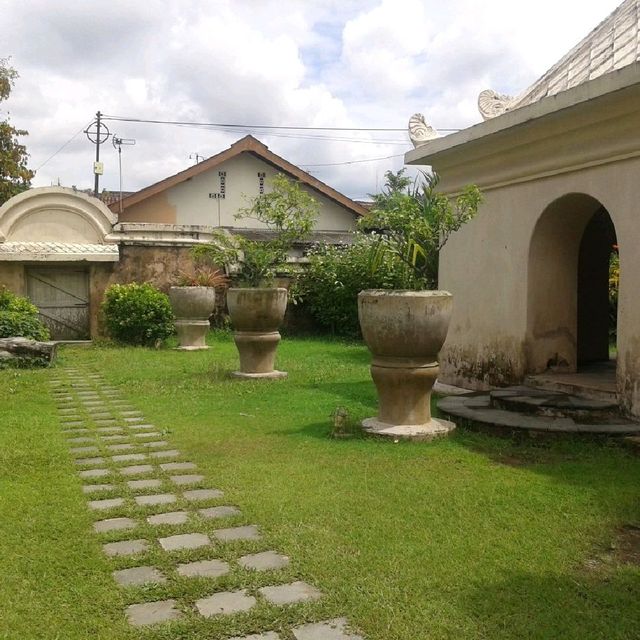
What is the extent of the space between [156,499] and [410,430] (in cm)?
241

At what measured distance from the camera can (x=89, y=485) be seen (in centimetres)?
502

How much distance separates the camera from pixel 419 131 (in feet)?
30.3

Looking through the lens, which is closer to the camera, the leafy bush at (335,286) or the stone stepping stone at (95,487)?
the stone stepping stone at (95,487)

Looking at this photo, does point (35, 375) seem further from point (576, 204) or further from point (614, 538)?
point (614, 538)

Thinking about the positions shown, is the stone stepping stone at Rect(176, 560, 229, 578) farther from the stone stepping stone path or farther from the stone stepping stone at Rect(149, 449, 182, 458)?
the stone stepping stone at Rect(149, 449, 182, 458)

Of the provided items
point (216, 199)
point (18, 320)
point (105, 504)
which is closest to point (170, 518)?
point (105, 504)

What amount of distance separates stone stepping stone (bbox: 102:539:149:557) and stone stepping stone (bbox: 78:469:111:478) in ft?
4.74

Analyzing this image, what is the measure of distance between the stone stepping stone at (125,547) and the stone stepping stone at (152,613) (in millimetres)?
600

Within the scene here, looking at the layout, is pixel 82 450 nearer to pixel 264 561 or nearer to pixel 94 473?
pixel 94 473

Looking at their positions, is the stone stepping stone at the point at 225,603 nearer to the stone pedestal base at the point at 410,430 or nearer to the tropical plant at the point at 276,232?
the stone pedestal base at the point at 410,430

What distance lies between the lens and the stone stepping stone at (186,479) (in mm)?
5062

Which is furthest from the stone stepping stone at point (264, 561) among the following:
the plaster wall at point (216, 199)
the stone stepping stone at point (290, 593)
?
the plaster wall at point (216, 199)

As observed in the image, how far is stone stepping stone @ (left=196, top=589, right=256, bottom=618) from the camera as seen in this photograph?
10.1ft

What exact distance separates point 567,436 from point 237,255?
600 centimetres
